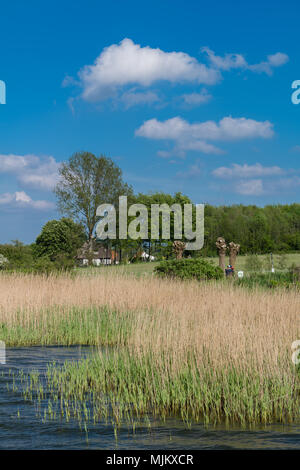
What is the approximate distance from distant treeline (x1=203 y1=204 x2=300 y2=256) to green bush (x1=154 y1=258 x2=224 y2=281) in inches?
1187

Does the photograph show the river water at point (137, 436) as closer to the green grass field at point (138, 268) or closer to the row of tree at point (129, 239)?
the green grass field at point (138, 268)

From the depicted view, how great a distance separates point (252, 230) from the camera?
5241 centimetres

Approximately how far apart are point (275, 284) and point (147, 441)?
11.8 meters

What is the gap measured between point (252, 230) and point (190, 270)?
36022 millimetres

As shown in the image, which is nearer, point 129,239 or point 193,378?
point 193,378

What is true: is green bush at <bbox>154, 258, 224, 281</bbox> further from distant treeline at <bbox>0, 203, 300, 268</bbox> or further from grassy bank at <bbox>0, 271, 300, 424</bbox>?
distant treeline at <bbox>0, 203, 300, 268</bbox>

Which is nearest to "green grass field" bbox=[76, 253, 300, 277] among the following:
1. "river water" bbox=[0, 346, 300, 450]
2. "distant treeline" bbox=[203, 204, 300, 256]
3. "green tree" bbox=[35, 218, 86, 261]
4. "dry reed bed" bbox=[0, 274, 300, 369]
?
"dry reed bed" bbox=[0, 274, 300, 369]

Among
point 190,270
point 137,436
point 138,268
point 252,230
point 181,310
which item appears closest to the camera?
point 137,436

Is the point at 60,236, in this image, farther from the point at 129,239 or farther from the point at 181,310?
the point at 181,310

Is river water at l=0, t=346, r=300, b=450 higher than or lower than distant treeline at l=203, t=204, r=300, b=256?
lower

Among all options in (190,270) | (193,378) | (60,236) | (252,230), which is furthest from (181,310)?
(252,230)

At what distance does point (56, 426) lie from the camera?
4.64m

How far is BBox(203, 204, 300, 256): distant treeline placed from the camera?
168 feet
